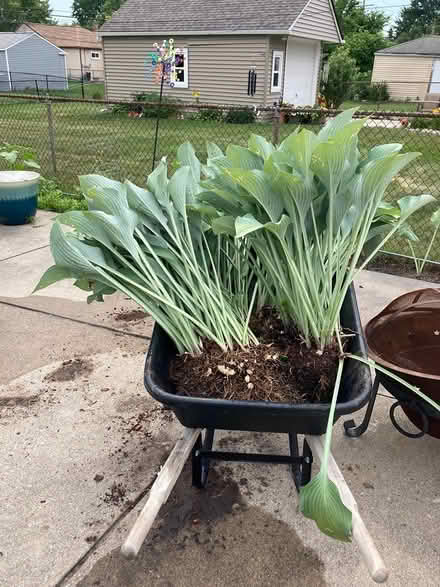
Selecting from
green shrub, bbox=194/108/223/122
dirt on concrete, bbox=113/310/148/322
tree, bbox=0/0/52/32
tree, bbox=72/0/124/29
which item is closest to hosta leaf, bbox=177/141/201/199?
dirt on concrete, bbox=113/310/148/322

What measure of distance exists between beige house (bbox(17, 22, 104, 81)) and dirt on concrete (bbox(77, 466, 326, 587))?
142 feet

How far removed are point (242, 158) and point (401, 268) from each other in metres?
2.89

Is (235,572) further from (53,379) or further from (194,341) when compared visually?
(53,379)

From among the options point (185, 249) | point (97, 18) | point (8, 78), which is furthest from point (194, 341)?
point (97, 18)

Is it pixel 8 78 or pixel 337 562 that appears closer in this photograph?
pixel 337 562

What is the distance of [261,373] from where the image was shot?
1342mm

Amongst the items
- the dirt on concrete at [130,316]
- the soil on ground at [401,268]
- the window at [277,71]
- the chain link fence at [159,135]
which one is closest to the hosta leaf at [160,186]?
the dirt on concrete at [130,316]

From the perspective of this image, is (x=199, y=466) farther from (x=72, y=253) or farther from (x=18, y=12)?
(x=18, y=12)

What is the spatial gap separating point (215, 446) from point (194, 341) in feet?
2.55

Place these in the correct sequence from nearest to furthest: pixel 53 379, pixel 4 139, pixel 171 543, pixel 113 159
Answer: pixel 171 543
pixel 53 379
pixel 113 159
pixel 4 139

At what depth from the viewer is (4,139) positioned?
10.2 metres

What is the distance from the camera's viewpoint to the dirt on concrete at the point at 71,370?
2.42 meters

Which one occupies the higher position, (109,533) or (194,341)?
(194,341)

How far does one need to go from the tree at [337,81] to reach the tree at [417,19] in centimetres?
4505
